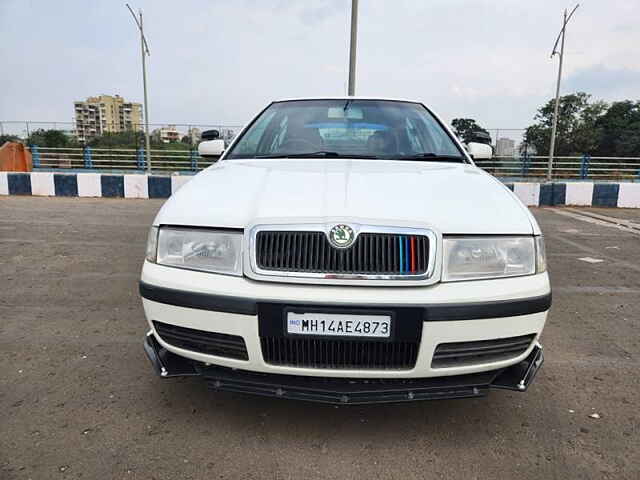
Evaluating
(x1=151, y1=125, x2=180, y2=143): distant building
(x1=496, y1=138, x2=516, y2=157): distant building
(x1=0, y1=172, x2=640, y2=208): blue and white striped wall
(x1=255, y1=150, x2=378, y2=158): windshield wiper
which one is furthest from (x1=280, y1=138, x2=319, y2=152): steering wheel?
(x1=496, y1=138, x2=516, y2=157): distant building

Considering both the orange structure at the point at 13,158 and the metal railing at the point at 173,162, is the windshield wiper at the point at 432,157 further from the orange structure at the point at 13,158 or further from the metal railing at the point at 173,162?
the metal railing at the point at 173,162

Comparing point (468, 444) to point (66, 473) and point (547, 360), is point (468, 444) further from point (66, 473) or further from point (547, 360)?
point (66, 473)

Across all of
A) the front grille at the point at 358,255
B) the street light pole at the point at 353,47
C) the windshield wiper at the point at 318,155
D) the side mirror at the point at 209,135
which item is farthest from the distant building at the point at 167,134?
the front grille at the point at 358,255

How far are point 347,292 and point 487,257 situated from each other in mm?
564

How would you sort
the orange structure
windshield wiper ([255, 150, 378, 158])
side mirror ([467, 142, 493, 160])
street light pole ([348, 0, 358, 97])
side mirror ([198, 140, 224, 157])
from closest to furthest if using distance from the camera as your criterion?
windshield wiper ([255, 150, 378, 158]), side mirror ([467, 142, 493, 160]), side mirror ([198, 140, 224, 157]), street light pole ([348, 0, 358, 97]), the orange structure

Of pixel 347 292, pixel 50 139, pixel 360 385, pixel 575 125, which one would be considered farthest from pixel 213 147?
pixel 575 125

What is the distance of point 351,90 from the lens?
495 inches

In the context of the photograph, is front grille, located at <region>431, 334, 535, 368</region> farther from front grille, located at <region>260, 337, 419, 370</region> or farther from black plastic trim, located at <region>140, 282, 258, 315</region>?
black plastic trim, located at <region>140, 282, 258, 315</region>

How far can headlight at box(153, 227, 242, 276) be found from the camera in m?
1.79

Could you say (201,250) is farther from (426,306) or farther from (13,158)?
(13,158)

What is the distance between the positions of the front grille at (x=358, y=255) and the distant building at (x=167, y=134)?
67.1ft

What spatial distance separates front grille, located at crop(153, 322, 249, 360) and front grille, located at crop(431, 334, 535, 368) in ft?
2.36

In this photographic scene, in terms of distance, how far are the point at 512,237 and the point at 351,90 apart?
11441mm

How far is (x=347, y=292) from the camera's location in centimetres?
167
